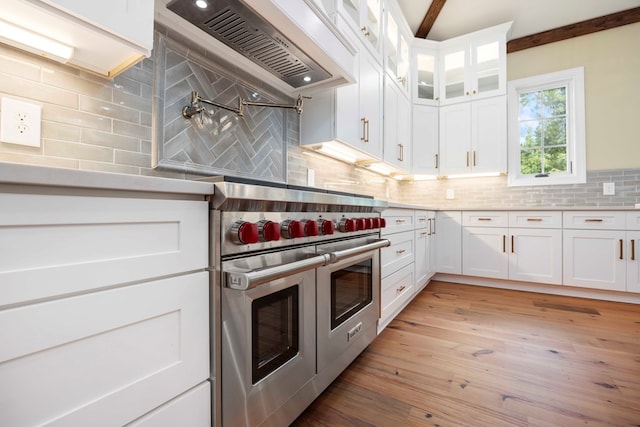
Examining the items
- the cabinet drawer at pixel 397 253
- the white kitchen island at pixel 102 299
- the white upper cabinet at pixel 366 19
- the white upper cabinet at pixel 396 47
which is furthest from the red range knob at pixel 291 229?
the white upper cabinet at pixel 396 47

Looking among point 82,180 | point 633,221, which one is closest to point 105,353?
point 82,180

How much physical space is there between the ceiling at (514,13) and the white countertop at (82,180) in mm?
3648

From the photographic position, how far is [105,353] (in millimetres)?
563

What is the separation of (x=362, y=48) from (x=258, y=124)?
1.09m

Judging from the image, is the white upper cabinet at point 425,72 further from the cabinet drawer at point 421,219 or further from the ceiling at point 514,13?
the cabinet drawer at point 421,219

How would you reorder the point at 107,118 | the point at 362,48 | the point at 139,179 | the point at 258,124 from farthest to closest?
the point at 362,48, the point at 258,124, the point at 107,118, the point at 139,179

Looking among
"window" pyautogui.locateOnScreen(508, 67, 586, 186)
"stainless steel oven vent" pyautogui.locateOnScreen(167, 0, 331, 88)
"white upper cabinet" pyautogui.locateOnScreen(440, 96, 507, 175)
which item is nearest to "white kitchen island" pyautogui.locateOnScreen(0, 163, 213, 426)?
"stainless steel oven vent" pyautogui.locateOnScreen(167, 0, 331, 88)

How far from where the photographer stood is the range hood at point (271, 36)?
112cm

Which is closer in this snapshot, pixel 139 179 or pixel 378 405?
pixel 139 179

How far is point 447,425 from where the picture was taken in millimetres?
1115

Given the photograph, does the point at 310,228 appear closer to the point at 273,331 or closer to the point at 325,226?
the point at 325,226

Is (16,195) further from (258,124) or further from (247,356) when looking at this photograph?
(258,124)

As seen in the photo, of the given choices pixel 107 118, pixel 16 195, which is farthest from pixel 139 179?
pixel 107 118

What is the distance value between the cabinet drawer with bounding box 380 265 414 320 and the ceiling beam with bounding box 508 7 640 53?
3131 mm
